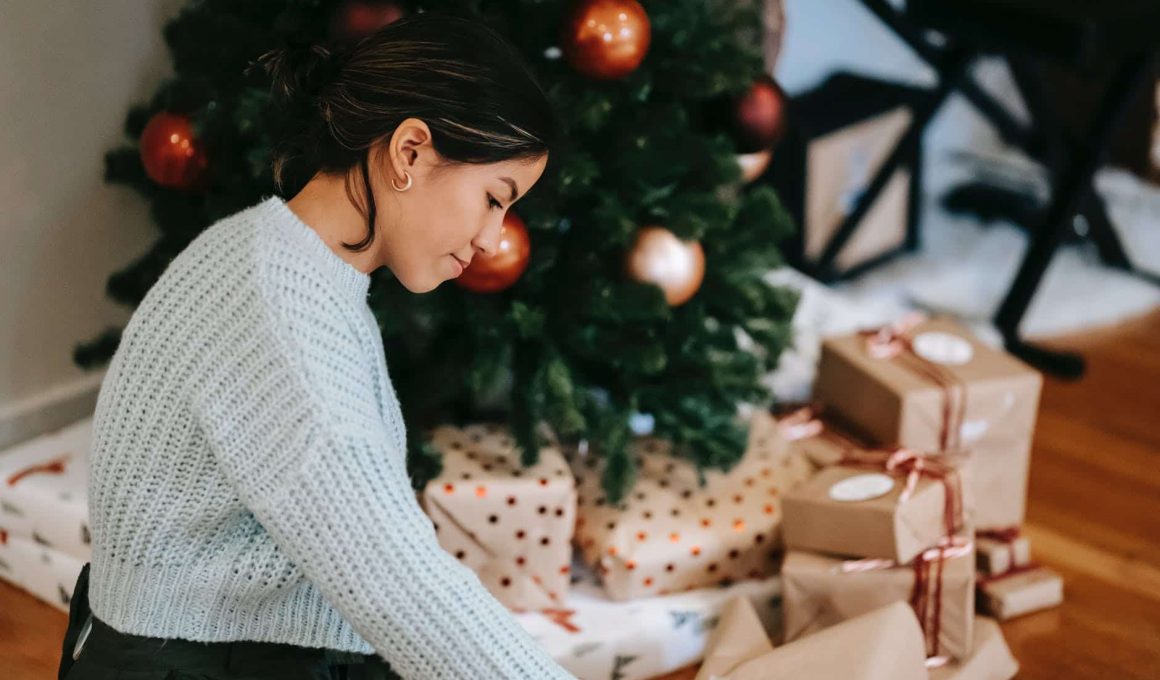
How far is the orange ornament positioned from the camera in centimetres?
139

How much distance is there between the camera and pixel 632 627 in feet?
4.76

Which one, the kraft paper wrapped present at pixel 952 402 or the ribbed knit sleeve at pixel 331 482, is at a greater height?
the ribbed knit sleeve at pixel 331 482

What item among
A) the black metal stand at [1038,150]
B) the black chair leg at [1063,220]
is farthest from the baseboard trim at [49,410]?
the black chair leg at [1063,220]

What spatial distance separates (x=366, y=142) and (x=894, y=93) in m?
1.80

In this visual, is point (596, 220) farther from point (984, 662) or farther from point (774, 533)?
point (984, 662)

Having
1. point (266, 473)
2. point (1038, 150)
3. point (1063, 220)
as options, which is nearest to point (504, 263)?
point (266, 473)

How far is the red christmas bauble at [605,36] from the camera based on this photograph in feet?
4.20

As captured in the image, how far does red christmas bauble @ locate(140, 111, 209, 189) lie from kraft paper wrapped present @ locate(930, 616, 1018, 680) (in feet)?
3.56

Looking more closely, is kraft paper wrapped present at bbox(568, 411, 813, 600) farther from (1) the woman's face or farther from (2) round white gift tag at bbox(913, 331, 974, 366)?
(1) the woman's face

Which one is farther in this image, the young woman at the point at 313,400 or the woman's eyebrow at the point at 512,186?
the woman's eyebrow at the point at 512,186

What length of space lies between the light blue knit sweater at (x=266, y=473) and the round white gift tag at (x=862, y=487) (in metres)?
0.60

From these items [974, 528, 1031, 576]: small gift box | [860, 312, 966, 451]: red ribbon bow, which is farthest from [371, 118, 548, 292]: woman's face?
[974, 528, 1031, 576]: small gift box

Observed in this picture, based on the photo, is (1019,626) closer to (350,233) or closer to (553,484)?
(553,484)

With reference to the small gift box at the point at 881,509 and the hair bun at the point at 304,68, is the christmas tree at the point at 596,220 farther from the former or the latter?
the hair bun at the point at 304,68
